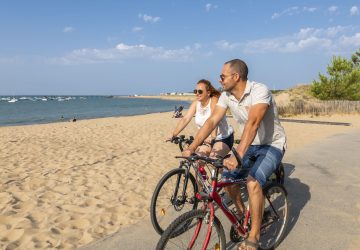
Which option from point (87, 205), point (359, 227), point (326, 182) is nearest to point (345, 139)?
point (326, 182)

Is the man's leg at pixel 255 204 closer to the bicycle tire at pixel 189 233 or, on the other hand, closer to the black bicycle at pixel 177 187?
the bicycle tire at pixel 189 233

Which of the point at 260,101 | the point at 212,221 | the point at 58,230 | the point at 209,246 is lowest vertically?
the point at 58,230

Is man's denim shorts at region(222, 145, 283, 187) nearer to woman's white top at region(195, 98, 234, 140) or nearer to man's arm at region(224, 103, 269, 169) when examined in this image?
man's arm at region(224, 103, 269, 169)

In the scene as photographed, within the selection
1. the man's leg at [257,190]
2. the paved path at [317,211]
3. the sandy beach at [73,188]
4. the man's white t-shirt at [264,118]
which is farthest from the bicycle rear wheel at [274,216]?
the sandy beach at [73,188]

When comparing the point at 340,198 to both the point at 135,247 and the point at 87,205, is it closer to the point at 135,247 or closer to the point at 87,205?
the point at 135,247

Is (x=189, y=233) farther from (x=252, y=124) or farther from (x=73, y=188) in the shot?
(x=73, y=188)

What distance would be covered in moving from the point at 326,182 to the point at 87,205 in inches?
187

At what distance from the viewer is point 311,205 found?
219 inches

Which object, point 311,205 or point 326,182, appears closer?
point 311,205

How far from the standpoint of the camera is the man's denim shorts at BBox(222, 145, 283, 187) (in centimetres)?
341

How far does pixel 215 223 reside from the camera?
3135 mm

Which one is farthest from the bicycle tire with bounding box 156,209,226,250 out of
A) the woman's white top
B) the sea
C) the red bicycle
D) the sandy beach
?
the sea

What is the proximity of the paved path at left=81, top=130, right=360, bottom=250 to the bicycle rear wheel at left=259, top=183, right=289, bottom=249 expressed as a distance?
15 centimetres

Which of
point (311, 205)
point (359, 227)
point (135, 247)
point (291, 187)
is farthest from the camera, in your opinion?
point (291, 187)
